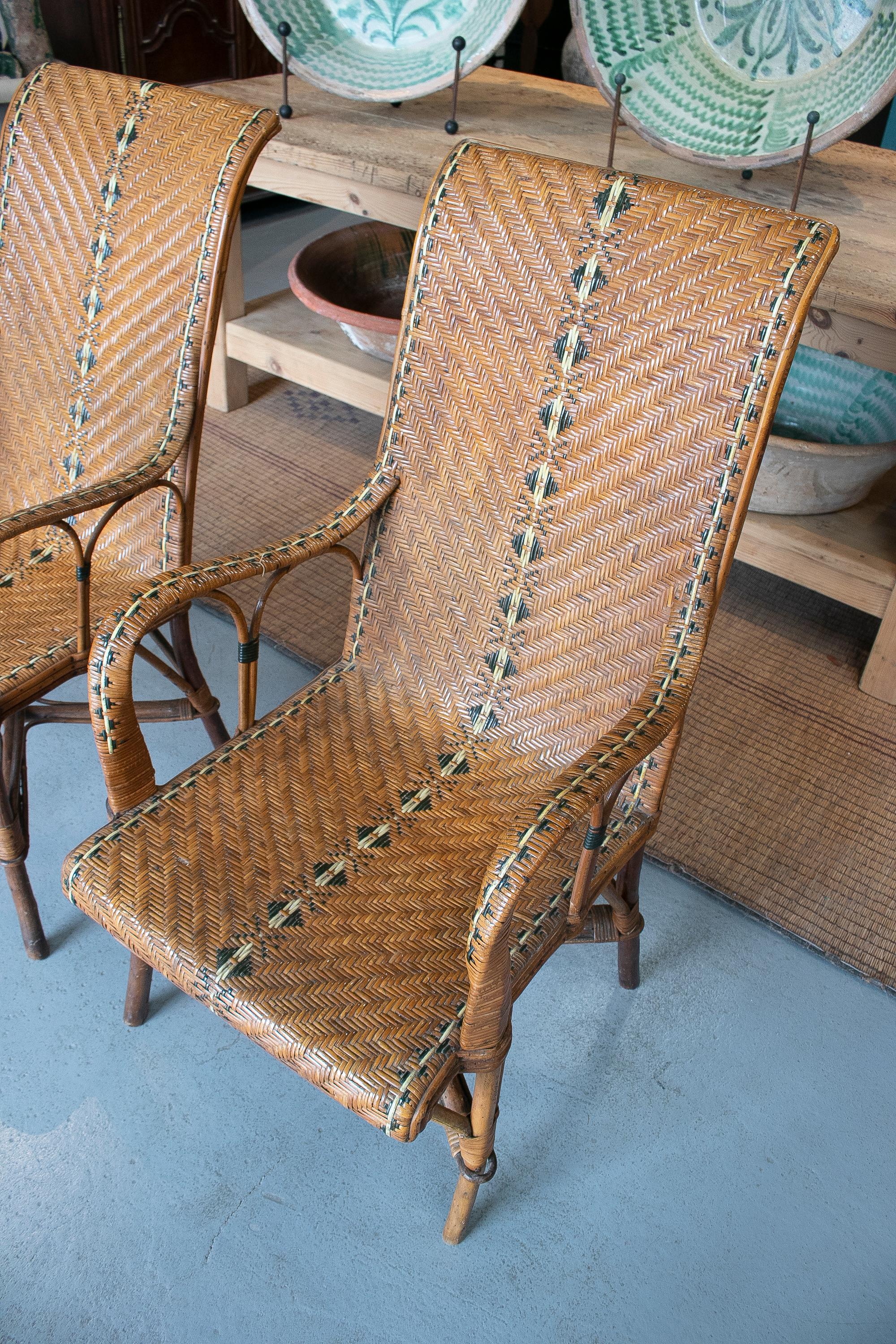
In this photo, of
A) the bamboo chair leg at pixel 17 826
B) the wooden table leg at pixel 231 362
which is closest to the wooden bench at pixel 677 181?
the wooden table leg at pixel 231 362

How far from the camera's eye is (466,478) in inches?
54.9

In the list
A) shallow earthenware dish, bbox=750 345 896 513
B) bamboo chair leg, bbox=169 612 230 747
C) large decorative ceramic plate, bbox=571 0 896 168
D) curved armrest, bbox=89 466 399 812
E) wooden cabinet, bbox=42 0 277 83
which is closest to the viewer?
curved armrest, bbox=89 466 399 812

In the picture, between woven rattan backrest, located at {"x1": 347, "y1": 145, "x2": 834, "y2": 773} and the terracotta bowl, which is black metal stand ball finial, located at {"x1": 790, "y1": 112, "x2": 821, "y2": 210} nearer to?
woven rattan backrest, located at {"x1": 347, "y1": 145, "x2": 834, "y2": 773}

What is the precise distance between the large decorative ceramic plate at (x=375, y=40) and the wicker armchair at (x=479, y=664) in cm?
112

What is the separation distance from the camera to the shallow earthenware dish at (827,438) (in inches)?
80.2

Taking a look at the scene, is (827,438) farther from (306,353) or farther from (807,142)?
(306,353)

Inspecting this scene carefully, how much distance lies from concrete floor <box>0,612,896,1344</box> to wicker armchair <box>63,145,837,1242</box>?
0.38ft

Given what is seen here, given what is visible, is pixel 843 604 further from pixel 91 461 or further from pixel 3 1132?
pixel 3 1132

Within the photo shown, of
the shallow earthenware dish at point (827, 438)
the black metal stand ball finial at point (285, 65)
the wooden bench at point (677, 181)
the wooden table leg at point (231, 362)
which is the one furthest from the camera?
the wooden table leg at point (231, 362)

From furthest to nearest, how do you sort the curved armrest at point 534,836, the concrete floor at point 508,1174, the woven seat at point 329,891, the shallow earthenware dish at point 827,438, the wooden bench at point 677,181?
the shallow earthenware dish at point 827,438
the wooden bench at point 677,181
the concrete floor at point 508,1174
the woven seat at point 329,891
the curved armrest at point 534,836

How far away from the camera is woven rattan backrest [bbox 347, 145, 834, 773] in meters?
1.20

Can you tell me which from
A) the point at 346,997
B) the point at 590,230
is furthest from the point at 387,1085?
the point at 590,230

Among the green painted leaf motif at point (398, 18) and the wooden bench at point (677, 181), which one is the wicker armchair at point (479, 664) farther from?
the green painted leaf motif at point (398, 18)

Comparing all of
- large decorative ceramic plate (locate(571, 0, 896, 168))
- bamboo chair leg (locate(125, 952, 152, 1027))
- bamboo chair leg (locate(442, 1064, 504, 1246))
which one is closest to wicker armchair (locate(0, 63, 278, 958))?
bamboo chair leg (locate(125, 952, 152, 1027))
